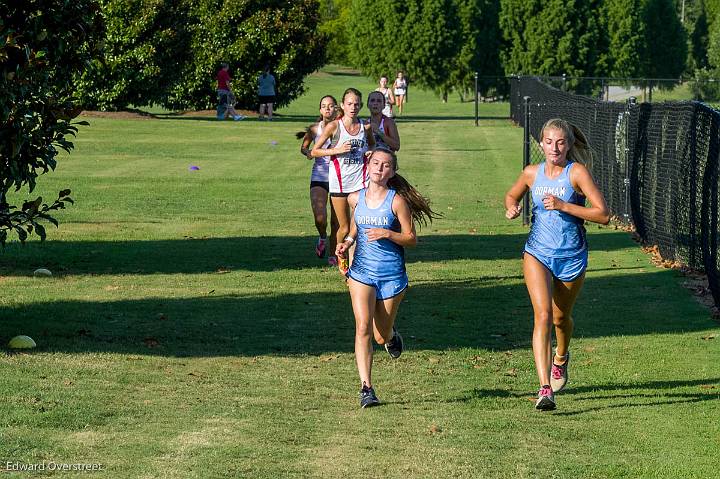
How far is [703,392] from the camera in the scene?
9305 millimetres

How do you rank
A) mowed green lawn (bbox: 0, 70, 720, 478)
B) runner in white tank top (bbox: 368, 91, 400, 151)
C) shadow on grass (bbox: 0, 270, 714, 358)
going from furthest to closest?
runner in white tank top (bbox: 368, 91, 400, 151) → shadow on grass (bbox: 0, 270, 714, 358) → mowed green lawn (bbox: 0, 70, 720, 478)

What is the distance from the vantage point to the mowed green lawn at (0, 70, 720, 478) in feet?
24.8

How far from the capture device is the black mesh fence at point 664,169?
13336 mm

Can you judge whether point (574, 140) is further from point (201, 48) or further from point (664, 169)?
point (201, 48)

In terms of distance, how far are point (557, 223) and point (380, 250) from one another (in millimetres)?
1202

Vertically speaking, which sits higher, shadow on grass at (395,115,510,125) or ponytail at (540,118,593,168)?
ponytail at (540,118,593,168)

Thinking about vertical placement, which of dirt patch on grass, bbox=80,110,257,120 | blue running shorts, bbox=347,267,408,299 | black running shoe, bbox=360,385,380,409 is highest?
blue running shorts, bbox=347,267,408,299

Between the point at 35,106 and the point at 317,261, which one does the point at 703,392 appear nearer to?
the point at 35,106

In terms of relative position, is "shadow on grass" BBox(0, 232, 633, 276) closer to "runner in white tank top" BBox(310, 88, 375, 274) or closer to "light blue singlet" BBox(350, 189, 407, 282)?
"runner in white tank top" BBox(310, 88, 375, 274)

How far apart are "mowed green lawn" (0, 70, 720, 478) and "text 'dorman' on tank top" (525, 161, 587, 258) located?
107cm

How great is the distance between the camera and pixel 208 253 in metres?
16.3

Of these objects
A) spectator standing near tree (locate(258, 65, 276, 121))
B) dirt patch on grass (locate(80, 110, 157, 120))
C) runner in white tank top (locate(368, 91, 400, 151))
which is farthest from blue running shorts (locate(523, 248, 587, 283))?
spectator standing near tree (locate(258, 65, 276, 121))

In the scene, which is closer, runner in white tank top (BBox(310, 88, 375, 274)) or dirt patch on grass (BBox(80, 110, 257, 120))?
runner in white tank top (BBox(310, 88, 375, 274))

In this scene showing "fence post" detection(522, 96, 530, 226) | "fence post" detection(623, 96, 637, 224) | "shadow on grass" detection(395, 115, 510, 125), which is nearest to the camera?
"fence post" detection(623, 96, 637, 224)
